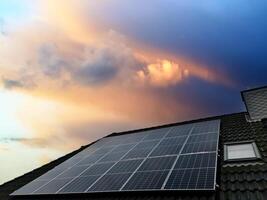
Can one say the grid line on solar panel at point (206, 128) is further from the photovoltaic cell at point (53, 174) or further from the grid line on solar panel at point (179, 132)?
the photovoltaic cell at point (53, 174)

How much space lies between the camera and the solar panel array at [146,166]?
7.68m

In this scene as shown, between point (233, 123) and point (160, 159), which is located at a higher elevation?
point (233, 123)

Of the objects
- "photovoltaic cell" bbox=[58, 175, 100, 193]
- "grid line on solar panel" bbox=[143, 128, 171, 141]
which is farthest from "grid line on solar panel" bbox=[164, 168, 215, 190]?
"grid line on solar panel" bbox=[143, 128, 171, 141]

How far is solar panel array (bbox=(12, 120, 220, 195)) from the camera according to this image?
7.68m

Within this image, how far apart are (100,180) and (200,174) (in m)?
3.12

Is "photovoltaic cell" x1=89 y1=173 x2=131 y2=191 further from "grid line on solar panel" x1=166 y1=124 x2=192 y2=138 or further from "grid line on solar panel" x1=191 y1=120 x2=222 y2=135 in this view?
"grid line on solar panel" x1=191 y1=120 x2=222 y2=135

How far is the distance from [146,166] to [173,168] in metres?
0.98

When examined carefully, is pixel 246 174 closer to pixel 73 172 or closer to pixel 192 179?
pixel 192 179

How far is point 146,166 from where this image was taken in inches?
352

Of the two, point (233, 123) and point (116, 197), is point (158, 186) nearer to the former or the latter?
point (116, 197)

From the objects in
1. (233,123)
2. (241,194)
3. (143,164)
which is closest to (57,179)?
(143,164)

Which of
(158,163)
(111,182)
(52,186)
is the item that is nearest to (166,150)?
(158,163)

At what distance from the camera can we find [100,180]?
9.05 m

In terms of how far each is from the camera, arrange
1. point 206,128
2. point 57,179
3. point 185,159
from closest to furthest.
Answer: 1. point 185,159
2. point 57,179
3. point 206,128
